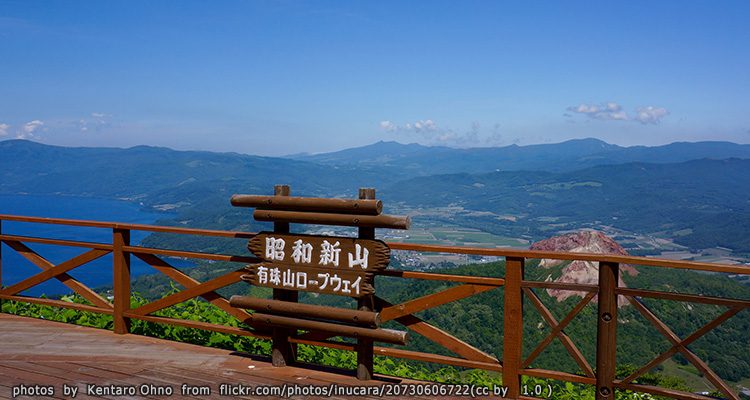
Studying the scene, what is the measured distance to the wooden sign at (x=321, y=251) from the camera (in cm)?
463

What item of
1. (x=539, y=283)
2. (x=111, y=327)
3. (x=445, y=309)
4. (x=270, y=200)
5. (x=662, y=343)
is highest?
(x=270, y=200)

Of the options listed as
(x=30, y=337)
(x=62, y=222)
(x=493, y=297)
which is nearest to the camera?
(x=30, y=337)

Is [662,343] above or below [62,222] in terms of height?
below

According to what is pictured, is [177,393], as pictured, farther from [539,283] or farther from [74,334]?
[539,283]

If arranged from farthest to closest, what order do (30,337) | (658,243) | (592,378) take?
1. (658,243)
2. (30,337)
3. (592,378)

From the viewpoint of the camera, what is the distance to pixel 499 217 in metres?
179

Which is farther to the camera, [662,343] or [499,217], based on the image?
[499,217]

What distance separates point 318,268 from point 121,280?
2376 millimetres

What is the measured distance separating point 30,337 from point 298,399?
3.17m

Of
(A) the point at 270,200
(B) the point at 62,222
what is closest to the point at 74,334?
(B) the point at 62,222

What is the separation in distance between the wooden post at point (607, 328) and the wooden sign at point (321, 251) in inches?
60.6

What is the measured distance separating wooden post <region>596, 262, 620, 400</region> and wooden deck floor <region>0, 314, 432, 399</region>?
154 cm

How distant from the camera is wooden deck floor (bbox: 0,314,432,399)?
15.1 ft

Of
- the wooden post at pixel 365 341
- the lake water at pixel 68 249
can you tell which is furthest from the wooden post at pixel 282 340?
the lake water at pixel 68 249
